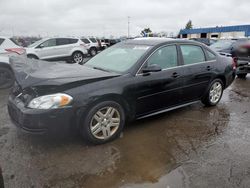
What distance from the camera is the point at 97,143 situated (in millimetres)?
3686

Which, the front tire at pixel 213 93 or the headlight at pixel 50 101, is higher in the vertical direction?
the headlight at pixel 50 101

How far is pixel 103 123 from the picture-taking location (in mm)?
3709

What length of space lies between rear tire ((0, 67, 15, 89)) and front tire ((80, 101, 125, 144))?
4.94 metres

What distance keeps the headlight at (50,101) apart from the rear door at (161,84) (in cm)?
123

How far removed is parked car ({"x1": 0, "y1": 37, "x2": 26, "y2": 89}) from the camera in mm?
7434

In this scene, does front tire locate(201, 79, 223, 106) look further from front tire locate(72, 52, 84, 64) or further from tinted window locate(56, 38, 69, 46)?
tinted window locate(56, 38, 69, 46)

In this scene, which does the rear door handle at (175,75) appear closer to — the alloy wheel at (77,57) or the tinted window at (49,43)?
the tinted window at (49,43)

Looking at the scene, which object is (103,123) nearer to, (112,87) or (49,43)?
(112,87)

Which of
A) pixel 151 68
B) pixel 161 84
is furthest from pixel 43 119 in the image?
pixel 161 84

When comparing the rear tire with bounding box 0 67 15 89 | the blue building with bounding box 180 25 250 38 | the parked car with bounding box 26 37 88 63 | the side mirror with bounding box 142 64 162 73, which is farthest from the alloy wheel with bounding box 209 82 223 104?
the blue building with bounding box 180 25 250 38

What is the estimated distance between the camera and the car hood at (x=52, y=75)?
3451mm

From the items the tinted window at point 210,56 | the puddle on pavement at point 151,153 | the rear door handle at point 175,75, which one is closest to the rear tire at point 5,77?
the puddle on pavement at point 151,153

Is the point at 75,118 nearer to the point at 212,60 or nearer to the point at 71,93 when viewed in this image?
the point at 71,93

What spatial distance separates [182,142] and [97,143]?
1334 millimetres
